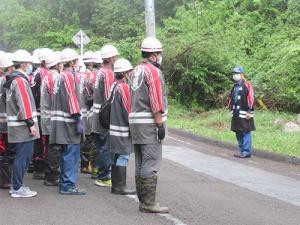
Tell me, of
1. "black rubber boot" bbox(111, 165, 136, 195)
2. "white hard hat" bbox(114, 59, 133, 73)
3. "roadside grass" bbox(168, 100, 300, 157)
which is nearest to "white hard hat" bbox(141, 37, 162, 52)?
"white hard hat" bbox(114, 59, 133, 73)

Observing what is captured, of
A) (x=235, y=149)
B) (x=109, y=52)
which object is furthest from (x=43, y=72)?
(x=235, y=149)

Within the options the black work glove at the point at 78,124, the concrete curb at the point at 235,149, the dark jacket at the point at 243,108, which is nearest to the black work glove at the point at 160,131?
the black work glove at the point at 78,124

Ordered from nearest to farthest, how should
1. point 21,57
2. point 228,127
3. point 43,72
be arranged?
1. point 21,57
2. point 43,72
3. point 228,127

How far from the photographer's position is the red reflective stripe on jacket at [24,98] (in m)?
8.01

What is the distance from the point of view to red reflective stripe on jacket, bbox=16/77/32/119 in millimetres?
8008

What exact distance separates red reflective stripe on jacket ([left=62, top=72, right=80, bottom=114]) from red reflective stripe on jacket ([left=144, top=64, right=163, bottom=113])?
151 centimetres

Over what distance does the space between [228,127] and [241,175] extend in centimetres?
819

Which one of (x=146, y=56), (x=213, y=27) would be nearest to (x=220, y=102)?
(x=213, y=27)

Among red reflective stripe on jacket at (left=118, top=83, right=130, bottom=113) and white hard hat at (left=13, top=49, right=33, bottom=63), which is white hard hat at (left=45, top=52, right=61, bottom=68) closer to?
white hard hat at (left=13, top=49, right=33, bottom=63)

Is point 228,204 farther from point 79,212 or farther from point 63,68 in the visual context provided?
point 63,68

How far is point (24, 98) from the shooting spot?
8.05m

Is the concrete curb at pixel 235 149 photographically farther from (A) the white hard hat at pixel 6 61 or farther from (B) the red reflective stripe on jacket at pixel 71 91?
(A) the white hard hat at pixel 6 61

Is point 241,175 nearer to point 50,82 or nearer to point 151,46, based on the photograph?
point 50,82

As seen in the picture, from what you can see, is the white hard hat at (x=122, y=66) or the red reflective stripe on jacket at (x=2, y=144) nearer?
the white hard hat at (x=122, y=66)
